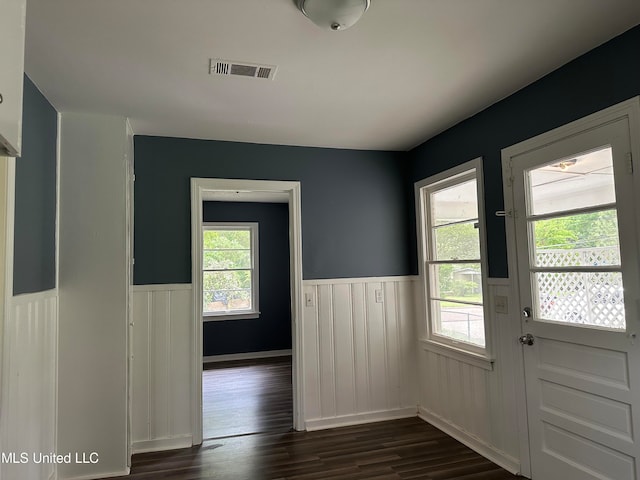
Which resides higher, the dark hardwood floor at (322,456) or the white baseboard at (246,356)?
the white baseboard at (246,356)

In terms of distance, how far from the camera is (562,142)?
2.42 m

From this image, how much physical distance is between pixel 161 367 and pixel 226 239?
359cm

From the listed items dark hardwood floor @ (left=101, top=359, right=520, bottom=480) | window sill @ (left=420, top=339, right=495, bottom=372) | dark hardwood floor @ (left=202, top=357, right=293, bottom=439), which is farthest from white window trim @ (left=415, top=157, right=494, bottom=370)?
dark hardwood floor @ (left=202, top=357, right=293, bottom=439)

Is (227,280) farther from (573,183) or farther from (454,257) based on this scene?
(573,183)

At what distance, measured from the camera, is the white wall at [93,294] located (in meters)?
2.80

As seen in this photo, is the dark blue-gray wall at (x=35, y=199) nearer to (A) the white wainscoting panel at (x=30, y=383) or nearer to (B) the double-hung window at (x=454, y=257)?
(A) the white wainscoting panel at (x=30, y=383)

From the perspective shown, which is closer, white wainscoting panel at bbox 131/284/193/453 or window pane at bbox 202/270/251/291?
white wainscoting panel at bbox 131/284/193/453

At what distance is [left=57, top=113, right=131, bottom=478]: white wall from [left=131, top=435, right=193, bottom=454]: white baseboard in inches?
13.4

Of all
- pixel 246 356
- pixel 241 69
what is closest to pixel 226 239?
pixel 246 356

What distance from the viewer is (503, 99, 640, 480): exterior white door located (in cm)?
207

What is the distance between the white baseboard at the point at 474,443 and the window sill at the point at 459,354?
0.56 m

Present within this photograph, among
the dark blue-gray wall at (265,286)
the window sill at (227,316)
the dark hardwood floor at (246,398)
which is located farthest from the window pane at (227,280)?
the dark hardwood floor at (246,398)

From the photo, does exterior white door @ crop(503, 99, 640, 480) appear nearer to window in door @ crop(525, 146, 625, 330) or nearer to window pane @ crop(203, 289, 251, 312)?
window in door @ crop(525, 146, 625, 330)

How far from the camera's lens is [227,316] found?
655cm
